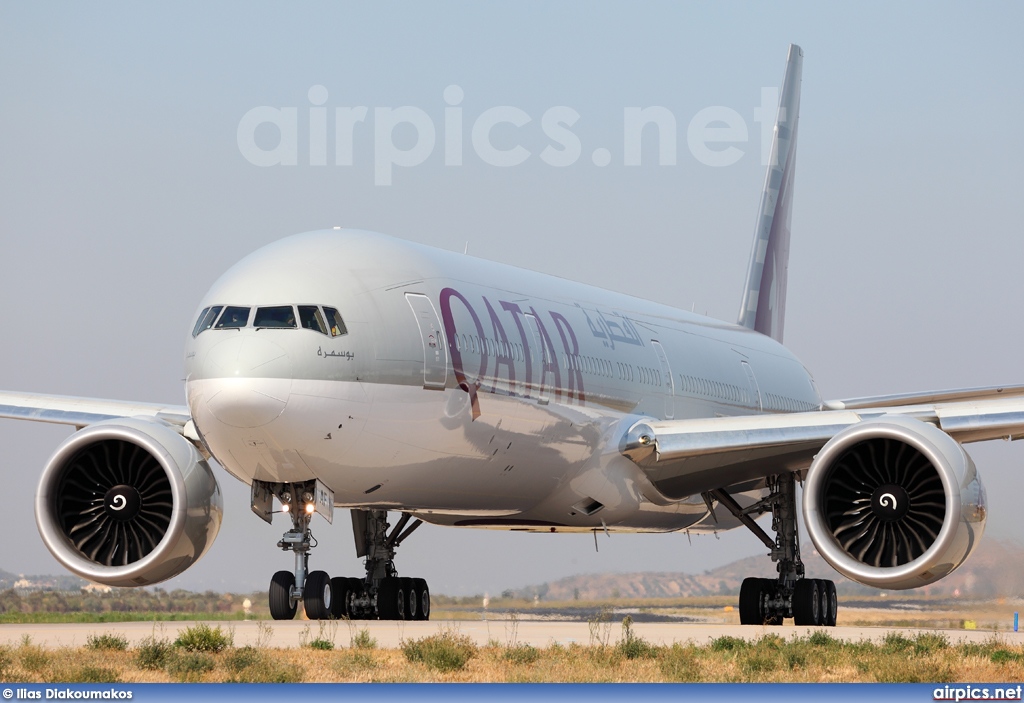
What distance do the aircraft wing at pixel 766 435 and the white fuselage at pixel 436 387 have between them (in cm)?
33

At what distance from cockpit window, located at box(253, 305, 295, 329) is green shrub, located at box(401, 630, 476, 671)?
3.05 meters

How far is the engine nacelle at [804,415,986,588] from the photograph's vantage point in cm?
1457

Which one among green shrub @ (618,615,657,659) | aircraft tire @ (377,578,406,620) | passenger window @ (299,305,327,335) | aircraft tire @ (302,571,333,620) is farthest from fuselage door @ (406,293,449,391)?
aircraft tire @ (377,578,406,620)

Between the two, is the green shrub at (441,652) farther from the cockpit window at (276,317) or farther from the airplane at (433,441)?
Result: the cockpit window at (276,317)

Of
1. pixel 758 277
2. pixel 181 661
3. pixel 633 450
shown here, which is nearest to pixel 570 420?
pixel 633 450

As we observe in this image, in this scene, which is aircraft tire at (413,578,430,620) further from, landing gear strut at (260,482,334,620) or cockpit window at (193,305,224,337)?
cockpit window at (193,305,224,337)

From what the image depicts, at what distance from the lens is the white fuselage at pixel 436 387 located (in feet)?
44.6

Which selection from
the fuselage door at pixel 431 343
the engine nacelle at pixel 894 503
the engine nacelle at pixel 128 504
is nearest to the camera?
the engine nacelle at pixel 894 503

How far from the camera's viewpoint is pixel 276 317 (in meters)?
13.9

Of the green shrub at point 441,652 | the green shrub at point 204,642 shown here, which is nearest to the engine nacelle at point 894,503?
A: the green shrub at point 441,652

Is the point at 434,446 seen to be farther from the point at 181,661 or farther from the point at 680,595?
Result: the point at 680,595

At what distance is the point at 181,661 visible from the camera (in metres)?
11.4

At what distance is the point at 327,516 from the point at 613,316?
22.0 feet

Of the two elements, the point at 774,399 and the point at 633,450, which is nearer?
the point at 633,450
